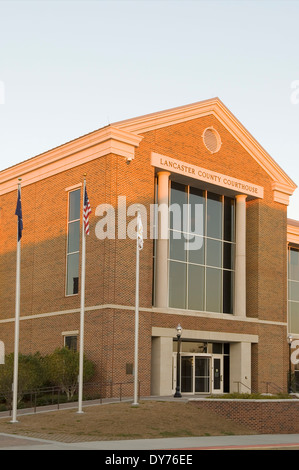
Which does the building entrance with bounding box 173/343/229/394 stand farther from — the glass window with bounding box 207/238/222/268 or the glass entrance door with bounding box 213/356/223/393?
the glass window with bounding box 207/238/222/268

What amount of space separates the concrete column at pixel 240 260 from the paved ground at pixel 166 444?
18146 mm

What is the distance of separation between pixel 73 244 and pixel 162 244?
15.8 ft

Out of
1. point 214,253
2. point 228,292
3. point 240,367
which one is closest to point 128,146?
point 214,253

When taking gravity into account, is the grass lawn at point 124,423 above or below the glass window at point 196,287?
below

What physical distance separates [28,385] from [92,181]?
10966 mm

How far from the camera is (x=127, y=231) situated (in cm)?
3509

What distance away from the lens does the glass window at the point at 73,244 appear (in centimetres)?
3688

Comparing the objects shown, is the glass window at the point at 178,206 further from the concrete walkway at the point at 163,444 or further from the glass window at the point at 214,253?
the concrete walkway at the point at 163,444

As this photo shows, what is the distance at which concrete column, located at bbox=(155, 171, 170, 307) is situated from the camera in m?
36.9

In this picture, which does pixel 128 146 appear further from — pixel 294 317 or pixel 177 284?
pixel 294 317

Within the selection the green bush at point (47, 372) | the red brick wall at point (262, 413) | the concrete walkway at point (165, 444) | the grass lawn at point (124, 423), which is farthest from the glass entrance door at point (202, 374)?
the concrete walkway at point (165, 444)

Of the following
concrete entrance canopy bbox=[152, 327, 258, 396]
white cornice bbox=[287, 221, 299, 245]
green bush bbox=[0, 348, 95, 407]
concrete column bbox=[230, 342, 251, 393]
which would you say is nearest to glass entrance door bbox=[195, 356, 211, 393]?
concrete entrance canopy bbox=[152, 327, 258, 396]

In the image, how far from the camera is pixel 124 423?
79.0ft

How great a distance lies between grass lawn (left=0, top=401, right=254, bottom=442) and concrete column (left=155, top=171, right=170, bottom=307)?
944cm
